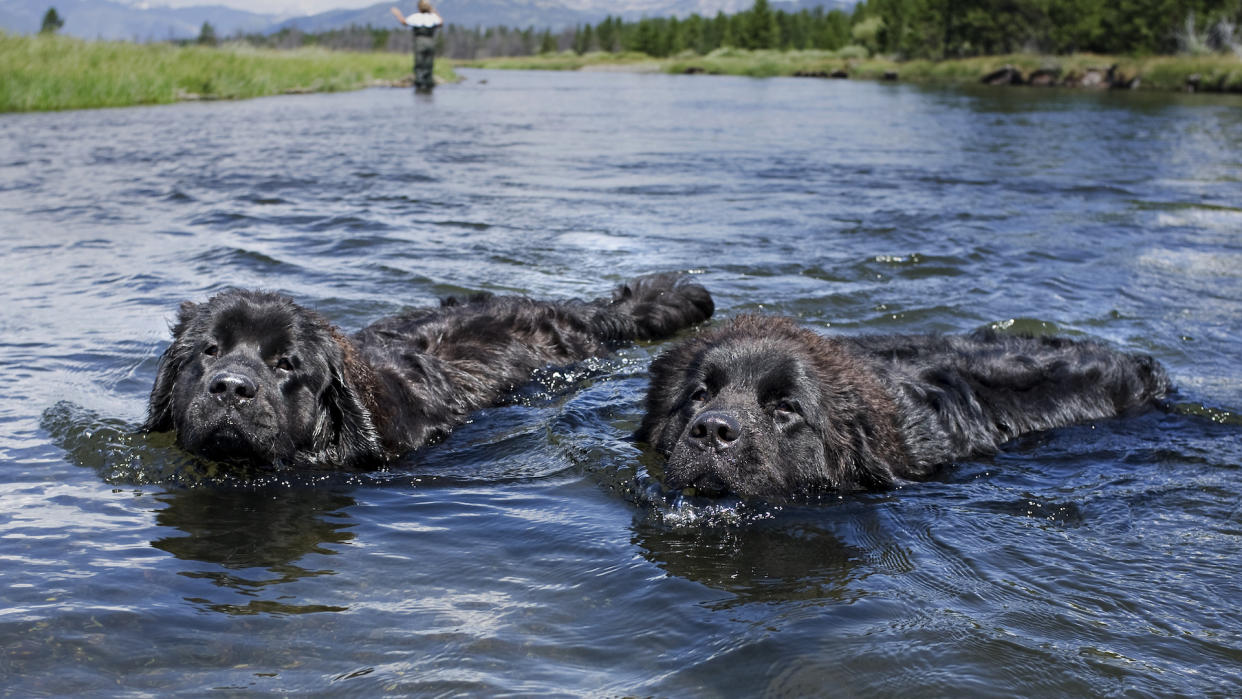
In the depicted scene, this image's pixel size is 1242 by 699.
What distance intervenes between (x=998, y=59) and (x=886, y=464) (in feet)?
178

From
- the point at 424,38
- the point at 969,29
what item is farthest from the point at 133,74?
the point at 969,29

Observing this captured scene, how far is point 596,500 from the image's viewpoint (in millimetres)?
Result: 5254

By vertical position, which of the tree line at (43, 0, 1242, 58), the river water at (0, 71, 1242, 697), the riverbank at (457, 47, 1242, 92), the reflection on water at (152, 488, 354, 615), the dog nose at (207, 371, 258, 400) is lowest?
the reflection on water at (152, 488, 354, 615)

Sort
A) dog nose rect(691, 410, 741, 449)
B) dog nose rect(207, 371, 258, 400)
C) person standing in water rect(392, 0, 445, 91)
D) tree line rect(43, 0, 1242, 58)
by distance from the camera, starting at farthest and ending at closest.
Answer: tree line rect(43, 0, 1242, 58)
person standing in water rect(392, 0, 445, 91)
dog nose rect(207, 371, 258, 400)
dog nose rect(691, 410, 741, 449)

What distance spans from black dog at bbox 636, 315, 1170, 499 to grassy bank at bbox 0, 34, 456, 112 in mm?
22399

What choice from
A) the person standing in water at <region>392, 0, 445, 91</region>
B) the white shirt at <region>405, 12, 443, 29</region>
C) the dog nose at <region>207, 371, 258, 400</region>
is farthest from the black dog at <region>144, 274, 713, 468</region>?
the white shirt at <region>405, 12, 443, 29</region>

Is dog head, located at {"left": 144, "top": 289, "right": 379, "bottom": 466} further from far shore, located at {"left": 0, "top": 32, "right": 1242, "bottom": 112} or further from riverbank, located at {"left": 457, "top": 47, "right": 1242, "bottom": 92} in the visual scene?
riverbank, located at {"left": 457, "top": 47, "right": 1242, "bottom": 92}

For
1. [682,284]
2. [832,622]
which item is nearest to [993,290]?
[682,284]

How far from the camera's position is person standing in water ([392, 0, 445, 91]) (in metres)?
37.6

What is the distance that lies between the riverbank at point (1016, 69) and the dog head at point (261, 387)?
41414mm

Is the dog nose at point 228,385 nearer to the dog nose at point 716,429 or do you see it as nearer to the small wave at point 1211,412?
the dog nose at point 716,429

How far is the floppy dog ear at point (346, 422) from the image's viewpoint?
5458 mm

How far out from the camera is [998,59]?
54312 mm

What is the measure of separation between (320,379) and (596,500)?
146 cm
